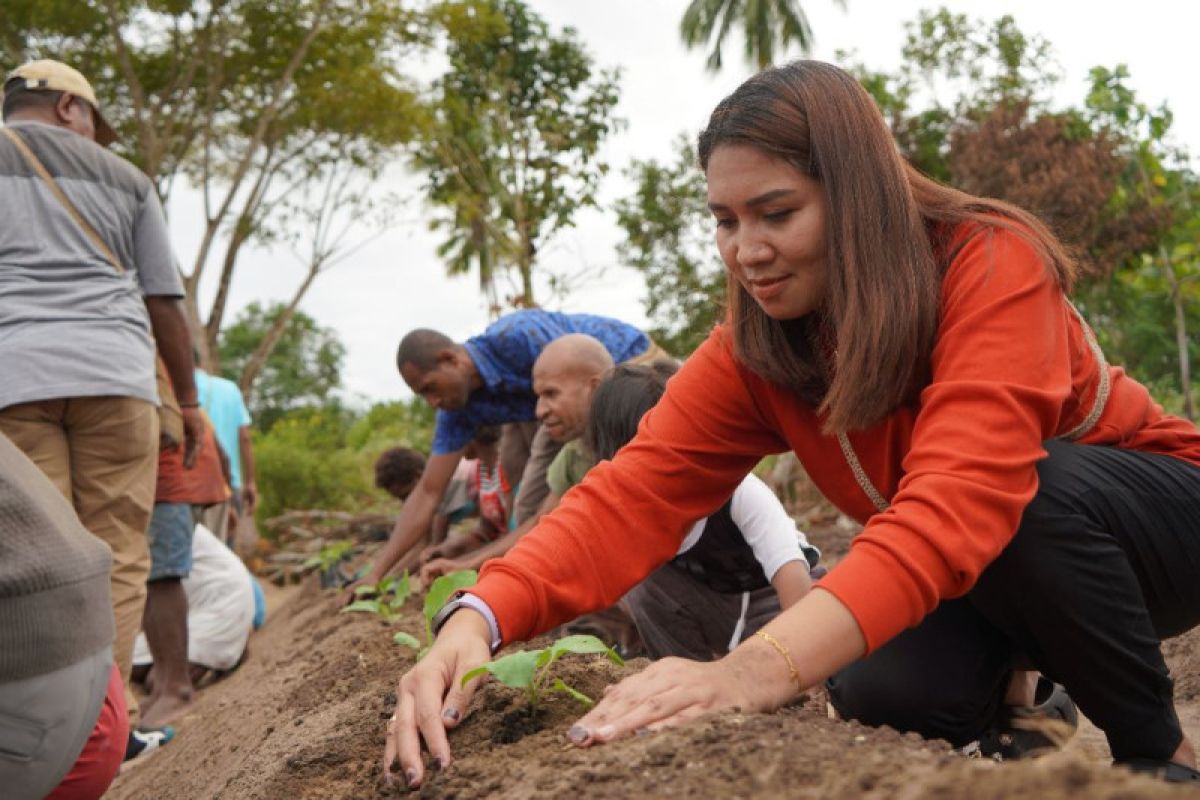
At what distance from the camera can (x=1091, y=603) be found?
5.49 ft

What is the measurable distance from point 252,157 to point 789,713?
13.5 metres

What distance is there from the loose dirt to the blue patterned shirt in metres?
1.50

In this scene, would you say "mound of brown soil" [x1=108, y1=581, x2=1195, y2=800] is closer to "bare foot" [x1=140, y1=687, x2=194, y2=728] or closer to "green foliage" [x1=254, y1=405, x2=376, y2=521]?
"bare foot" [x1=140, y1=687, x2=194, y2=728]

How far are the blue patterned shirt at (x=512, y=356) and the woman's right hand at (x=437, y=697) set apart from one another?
2.96 m

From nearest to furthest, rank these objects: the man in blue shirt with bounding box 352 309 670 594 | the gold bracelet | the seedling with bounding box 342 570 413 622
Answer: the gold bracelet
the seedling with bounding box 342 570 413 622
the man in blue shirt with bounding box 352 309 670 594

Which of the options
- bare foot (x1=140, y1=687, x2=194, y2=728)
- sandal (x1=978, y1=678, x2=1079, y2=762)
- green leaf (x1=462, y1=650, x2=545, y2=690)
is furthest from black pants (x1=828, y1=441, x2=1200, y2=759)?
bare foot (x1=140, y1=687, x2=194, y2=728)

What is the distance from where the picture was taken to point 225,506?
263 inches

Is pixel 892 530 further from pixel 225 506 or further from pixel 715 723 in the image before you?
pixel 225 506

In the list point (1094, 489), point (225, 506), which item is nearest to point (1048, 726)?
point (1094, 489)

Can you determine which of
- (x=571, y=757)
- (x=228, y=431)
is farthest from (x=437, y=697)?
(x=228, y=431)

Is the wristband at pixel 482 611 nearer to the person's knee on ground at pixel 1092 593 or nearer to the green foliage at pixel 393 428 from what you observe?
the person's knee on ground at pixel 1092 593

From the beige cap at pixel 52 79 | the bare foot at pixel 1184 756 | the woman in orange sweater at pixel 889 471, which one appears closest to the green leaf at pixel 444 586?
the woman in orange sweater at pixel 889 471

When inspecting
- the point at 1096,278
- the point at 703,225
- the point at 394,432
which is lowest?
the point at 394,432

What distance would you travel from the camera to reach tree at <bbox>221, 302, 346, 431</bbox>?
27.2m
